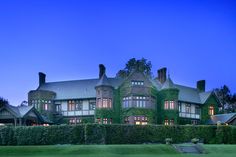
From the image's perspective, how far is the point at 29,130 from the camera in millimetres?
49906

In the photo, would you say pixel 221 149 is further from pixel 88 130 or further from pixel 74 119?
pixel 74 119

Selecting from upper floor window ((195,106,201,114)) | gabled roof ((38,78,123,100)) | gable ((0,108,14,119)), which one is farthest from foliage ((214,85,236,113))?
gable ((0,108,14,119))

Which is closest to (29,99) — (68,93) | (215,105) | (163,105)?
(68,93)

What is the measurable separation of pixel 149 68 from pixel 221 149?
47646 mm

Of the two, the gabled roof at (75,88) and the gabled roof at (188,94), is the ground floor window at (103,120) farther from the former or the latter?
the gabled roof at (188,94)

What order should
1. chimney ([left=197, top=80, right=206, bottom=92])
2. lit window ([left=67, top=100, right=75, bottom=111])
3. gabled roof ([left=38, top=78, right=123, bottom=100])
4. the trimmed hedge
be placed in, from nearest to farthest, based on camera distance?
the trimmed hedge → gabled roof ([left=38, top=78, right=123, bottom=100]) → lit window ([left=67, top=100, right=75, bottom=111]) → chimney ([left=197, top=80, right=206, bottom=92])

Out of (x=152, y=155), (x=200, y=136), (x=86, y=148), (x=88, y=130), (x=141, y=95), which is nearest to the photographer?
(x=152, y=155)

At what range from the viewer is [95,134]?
49312mm

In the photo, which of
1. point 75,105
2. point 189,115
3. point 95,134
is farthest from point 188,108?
point 95,134

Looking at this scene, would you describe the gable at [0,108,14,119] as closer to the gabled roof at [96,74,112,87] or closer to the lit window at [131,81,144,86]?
the gabled roof at [96,74,112,87]

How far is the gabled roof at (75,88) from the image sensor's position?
64000 mm

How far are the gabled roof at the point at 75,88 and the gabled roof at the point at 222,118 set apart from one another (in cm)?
1517

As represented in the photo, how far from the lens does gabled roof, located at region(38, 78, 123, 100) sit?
6400 centimetres

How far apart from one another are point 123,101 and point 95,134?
12.7 metres
